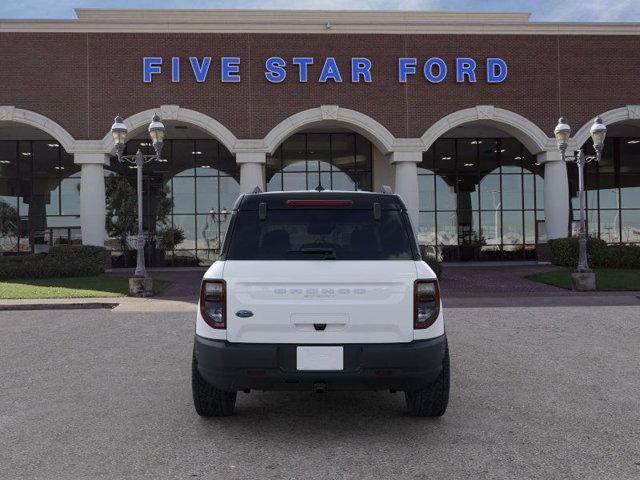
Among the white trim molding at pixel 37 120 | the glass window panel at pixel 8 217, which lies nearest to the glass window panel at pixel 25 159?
the glass window panel at pixel 8 217

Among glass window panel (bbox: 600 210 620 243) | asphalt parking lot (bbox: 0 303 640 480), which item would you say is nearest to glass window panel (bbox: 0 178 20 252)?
asphalt parking lot (bbox: 0 303 640 480)

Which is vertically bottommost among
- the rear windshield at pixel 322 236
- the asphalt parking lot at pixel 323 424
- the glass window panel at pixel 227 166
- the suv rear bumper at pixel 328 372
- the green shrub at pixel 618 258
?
the asphalt parking lot at pixel 323 424

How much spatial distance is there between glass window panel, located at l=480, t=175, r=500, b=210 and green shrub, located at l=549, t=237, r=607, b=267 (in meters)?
6.73

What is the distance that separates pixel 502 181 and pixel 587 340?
873 inches

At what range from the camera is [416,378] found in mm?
4176

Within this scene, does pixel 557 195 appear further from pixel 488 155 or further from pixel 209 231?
pixel 209 231

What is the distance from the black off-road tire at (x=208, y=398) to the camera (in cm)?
469

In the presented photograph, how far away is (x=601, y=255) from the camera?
826 inches

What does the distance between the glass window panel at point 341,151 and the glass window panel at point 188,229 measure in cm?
674

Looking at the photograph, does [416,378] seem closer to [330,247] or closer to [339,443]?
[339,443]

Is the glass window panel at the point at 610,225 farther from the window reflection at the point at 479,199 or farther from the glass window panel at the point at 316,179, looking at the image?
the glass window panel at the point at 316,179

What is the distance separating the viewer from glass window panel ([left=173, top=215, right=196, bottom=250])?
93.0 ft

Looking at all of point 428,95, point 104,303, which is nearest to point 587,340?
point 104,303

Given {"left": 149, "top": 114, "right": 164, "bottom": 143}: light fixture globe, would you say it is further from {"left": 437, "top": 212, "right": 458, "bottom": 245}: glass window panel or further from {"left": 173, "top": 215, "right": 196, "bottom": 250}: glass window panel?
{"left": 437, "top": 212, "right": 458, "bottom": 245}: glass window panel
